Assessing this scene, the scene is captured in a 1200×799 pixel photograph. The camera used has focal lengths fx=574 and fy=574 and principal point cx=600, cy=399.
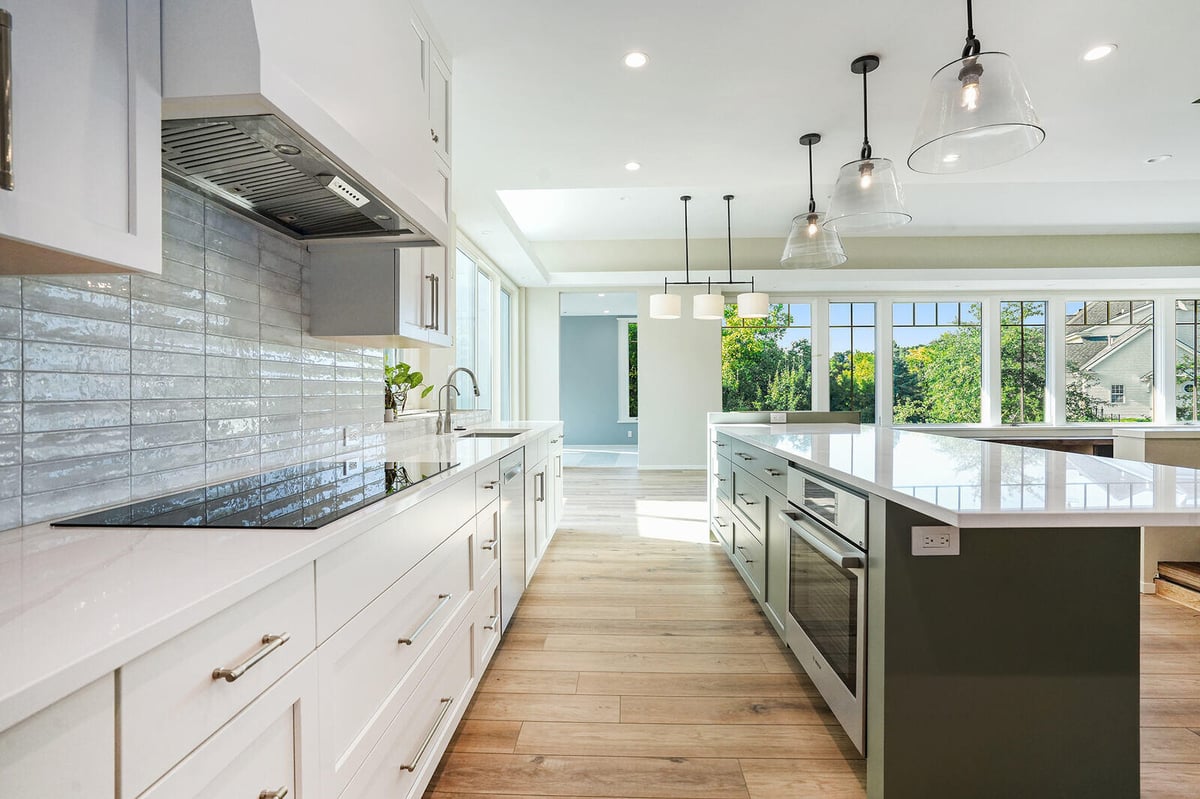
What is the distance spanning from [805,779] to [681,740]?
1.21ft

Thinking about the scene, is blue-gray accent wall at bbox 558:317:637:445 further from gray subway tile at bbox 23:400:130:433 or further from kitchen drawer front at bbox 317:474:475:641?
gray subway tile at bbox 23:400:130:433

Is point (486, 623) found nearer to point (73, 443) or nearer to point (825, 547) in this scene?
point (825, 547)

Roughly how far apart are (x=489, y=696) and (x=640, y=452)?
19.1ft

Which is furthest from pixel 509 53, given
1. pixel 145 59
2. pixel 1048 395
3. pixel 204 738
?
pixel 1048 395

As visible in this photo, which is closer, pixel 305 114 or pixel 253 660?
pixel 253 660

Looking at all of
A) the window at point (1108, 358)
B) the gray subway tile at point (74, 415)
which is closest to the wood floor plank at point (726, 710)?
→ the gray subway tile at point (74, 415)

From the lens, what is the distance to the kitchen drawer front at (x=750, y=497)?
2615mm

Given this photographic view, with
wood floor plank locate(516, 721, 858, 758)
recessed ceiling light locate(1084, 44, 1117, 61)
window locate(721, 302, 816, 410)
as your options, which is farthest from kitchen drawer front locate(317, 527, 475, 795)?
window locate(721, 302, 816, 410)

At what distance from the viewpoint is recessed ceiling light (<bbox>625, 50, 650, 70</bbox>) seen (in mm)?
2395

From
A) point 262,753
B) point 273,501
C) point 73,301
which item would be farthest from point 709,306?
point 262,753

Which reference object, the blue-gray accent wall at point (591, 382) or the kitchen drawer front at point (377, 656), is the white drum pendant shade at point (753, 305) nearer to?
the kitchen drawer front at point (377, 656)

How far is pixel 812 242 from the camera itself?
10.7 ft

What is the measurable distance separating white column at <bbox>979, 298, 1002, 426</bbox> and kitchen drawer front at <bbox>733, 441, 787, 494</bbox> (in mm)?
6050

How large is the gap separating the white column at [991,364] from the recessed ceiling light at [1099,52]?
5.88 m
